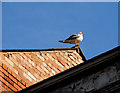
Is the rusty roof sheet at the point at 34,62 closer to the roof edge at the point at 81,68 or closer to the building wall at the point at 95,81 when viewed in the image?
the roof edge at the point at 81,68

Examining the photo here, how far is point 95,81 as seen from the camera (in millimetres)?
7758

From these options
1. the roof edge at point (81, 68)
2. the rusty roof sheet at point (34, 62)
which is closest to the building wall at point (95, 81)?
the roof edge at point (81, 68)

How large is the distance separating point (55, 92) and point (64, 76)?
41cm

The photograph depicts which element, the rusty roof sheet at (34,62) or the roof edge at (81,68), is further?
the rusty roof sheet at (34,62)

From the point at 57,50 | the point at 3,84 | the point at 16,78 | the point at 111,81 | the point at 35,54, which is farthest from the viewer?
the point at 57,50

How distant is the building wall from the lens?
7555 mm

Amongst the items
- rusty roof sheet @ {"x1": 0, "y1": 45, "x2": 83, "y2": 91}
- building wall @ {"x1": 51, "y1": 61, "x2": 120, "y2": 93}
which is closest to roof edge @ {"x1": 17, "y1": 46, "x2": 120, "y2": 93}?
building wall @ {"x1": 51, "y1": 61, "x2": 120, "y2": 93}

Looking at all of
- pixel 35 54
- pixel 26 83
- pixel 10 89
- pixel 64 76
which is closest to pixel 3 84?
pixel 10 89

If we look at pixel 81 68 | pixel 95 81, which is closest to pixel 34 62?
pixel 81 68

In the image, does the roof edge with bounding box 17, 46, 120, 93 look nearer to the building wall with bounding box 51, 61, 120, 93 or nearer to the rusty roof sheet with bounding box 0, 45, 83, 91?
the building wall with bounding box 51, 61, 120, 93

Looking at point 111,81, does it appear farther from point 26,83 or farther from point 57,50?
point 57,50

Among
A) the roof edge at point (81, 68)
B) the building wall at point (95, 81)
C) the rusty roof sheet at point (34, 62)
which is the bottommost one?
the building wall at point (95, 81)

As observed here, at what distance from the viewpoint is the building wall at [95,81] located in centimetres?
755

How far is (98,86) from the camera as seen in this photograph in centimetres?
764
